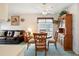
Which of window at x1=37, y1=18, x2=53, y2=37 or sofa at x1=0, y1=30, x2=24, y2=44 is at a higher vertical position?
window at x1=37, y1=18, x2=53, y2=37

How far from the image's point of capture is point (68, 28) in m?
5.00

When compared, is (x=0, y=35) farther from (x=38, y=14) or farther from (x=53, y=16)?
(x=53, y=16)

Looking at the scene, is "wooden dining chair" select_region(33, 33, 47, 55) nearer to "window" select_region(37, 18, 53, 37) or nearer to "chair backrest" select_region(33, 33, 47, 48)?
"chair backrest" select_region(33, 33, 47, 48)

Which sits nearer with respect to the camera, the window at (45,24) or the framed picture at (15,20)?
the window at (45,24)

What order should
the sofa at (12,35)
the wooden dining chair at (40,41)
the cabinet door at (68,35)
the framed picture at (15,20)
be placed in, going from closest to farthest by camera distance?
the wooden dining chair at (40,41) < the cabinet door at (68,35) < the sofa at (12,35) < the framed picture at (15,20)

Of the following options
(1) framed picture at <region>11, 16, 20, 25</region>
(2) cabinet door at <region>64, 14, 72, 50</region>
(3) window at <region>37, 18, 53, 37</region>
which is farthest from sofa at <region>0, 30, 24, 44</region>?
(2) cabinet door at <region>64, 14, 72, 50</region>

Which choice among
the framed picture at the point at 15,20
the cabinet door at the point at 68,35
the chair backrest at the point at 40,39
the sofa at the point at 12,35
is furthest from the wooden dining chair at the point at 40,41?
the framed picture at the point at 15,20

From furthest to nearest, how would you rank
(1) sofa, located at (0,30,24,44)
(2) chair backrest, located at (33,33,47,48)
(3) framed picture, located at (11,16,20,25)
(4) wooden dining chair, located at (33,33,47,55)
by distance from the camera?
1. (3) framed picture, located at (11,16,20,25)
2. (1) sofa, located at (0,30,24,44)
3. (2) chair backrest, located at (33,33,47,48)
4. (4) wooden dining chair, located at (33,33,47,55)

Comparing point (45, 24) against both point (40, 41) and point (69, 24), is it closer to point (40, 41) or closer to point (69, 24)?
point (69, 24)

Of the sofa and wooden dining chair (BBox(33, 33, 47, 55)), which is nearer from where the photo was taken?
wooden dining chair (BBox(33, 33, 47, 55))

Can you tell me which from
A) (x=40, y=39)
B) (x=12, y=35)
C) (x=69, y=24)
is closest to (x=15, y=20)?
(x=12, y=35)

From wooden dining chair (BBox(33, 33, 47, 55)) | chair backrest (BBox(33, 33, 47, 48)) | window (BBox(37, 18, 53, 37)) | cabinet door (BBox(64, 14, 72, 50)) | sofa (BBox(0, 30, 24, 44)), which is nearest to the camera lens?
wooden dining chair (BBox(33, 33, 47, 55))

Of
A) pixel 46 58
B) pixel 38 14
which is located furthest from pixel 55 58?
pixel 38 14

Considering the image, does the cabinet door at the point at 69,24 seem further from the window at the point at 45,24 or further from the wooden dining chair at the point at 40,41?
the window at the point at 45,24
